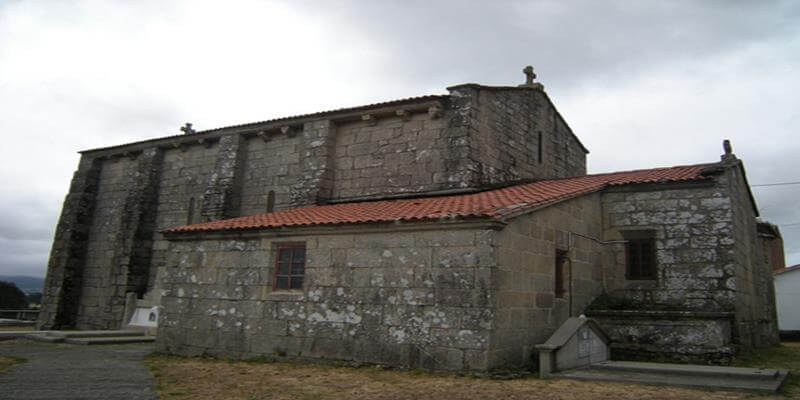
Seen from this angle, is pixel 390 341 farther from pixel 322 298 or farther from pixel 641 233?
pixel 641 233

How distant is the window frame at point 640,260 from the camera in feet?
38.2

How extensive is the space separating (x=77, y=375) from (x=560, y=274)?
8.02 m

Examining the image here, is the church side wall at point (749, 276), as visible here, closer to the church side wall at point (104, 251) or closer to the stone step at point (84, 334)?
the stone step at point (84, 334)

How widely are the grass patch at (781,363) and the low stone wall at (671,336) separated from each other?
434 mm

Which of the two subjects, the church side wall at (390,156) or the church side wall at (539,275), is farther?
the church side wall at (390,156)

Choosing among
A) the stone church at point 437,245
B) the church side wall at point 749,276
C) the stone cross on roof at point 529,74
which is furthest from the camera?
the stone cross on roof at point 529,74

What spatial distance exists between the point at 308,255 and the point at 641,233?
280 inches

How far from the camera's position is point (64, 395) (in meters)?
6.32

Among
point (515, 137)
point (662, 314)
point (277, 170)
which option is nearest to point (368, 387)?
point (662, 314)

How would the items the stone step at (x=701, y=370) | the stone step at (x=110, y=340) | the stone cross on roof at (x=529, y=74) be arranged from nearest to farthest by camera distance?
the stone step at (x=701, y=370) → the stone step at (x=110, y=340) → the stone cross on roof at (x=529, y=74)

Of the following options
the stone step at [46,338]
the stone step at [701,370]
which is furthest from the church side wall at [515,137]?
the stone step at [46,338]

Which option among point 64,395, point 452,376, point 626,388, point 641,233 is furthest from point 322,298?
point 641,233

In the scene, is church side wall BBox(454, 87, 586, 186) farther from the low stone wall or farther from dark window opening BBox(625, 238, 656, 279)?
the low stone wall

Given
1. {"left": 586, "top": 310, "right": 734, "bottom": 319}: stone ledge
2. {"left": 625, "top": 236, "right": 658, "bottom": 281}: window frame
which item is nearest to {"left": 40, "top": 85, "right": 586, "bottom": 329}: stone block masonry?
{"left": 625, "top": 236, "right": 658, "bottom": 281}: window frame
